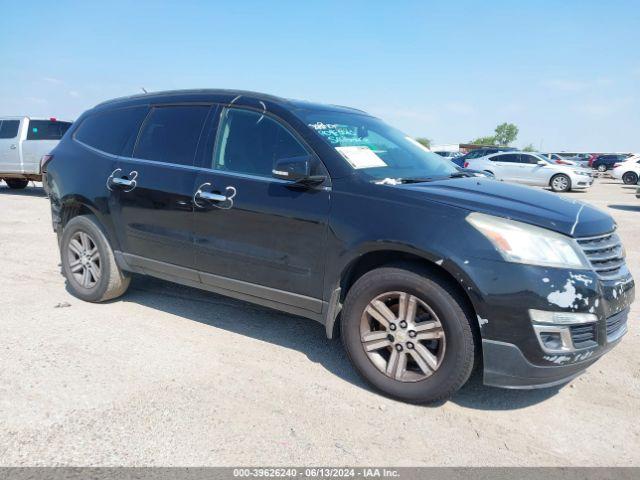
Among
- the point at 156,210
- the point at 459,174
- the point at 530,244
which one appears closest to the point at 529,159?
the point at 459,174

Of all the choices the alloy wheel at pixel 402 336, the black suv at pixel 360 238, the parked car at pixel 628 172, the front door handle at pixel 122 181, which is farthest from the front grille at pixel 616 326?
the parked car at pixel 628 172

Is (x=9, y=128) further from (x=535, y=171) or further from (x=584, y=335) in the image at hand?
(x=535, y=171)

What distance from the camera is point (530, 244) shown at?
284 centimetres

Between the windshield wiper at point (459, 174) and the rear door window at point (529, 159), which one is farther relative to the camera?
the rear door window at point (529, 159)

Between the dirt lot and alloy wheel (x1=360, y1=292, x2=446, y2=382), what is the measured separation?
9.0 inches

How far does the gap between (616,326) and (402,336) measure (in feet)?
4.02

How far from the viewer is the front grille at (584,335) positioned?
2850 mm

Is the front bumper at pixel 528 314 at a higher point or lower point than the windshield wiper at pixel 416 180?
lower

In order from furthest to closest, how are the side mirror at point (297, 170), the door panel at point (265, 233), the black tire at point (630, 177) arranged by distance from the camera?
1. the black tire at point (630, 177)
2. the door panel at point (265, 233)
3. the side mirror at point (297, 170)

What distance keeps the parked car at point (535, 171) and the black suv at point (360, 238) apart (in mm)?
18212

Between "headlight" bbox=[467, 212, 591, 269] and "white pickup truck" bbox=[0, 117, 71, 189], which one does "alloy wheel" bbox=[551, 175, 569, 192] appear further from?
"headlight" bbox=[467, 212, 591, 269]

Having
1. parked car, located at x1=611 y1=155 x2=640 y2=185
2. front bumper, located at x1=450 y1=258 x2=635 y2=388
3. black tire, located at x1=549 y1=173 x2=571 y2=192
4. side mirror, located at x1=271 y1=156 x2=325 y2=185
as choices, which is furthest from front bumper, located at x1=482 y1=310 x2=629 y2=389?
parked car, located at x1=611 y1=155 x2=640 y2=185

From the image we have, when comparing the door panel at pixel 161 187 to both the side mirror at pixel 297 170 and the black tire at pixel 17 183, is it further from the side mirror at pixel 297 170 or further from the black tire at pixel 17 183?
the black tire at pixel 17 183

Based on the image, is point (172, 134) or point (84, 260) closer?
point (172, 134)
